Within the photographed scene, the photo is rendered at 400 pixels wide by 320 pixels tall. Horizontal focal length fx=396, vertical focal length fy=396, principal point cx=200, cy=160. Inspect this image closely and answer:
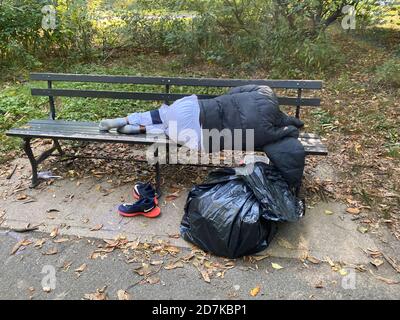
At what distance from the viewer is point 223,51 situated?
680 cm

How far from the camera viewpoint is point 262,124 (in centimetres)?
311

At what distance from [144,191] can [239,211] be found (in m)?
1.03

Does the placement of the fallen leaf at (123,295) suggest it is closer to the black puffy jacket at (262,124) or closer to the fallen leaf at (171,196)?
the fallen leaf at (171,196)

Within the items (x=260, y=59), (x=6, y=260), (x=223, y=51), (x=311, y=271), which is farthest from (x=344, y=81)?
(x=6, y=260)

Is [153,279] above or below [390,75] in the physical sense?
below

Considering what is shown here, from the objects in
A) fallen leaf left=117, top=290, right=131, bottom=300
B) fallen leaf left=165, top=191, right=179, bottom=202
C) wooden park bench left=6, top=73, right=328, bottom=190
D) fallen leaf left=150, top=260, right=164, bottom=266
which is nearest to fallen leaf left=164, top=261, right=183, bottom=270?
fallen leaf left=150, top=260, right=164, bottom=266

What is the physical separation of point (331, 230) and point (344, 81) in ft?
11.5

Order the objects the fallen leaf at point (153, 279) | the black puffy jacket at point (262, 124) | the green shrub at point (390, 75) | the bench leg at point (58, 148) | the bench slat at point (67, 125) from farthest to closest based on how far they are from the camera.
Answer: the green shrub at point (390, 75) < the bench leg at point (58, 148) < the bench slat at point (67, 125) < the black puffy jacket at point (262, 124) < the fallen leaf at point (153, 279)

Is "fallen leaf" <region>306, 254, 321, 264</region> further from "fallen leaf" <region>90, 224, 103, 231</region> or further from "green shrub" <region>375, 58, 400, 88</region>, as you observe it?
"green shrub" <region>375, 58, 400, 88</region>

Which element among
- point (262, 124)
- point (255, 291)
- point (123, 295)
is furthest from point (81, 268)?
point (262, 124)

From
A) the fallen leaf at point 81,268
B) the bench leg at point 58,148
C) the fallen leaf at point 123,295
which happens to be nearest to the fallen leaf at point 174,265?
the fallen leaf at point 123,295

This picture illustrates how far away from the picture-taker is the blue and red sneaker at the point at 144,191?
136 inches

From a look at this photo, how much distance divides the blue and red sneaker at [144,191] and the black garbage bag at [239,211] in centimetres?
45

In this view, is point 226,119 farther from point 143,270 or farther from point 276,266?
point 143,270
